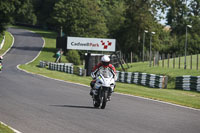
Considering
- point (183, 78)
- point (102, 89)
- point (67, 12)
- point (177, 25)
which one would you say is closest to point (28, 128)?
point (102, 89)

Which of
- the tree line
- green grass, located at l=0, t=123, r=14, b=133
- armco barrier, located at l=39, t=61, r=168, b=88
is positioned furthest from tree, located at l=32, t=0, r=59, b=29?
green grass, located at l=0, t=123, r=14, b=133

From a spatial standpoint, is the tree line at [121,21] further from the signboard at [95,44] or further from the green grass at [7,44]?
the signboard at [95,44]

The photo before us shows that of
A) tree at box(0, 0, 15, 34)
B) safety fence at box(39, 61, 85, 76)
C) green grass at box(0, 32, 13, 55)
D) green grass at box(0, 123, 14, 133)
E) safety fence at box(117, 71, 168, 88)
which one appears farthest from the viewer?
green grass at box(0, 32, 13, 55)

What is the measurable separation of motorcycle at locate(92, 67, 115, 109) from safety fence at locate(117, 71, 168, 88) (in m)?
14.9

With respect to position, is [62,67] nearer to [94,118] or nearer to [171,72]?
[171,72]

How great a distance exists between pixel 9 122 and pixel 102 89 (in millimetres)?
4095

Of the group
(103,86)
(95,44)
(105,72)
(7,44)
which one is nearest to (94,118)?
(103,86)

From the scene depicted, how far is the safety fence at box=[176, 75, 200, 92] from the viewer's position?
86.1 feet

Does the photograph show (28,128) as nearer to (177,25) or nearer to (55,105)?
(55,105)

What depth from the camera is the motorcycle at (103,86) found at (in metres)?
13.7

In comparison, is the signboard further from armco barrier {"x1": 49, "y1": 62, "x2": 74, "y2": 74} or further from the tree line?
the tree line

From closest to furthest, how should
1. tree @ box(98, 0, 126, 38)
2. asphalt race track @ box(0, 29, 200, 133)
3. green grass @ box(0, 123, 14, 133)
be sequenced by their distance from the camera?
1. green grass @ box(0, 123, 14, 133)
2. asphalt race track @ box(0, 29, 200, 133)
3. tree @ box(98, 0, 126, 38)

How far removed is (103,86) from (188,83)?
14.6 meters

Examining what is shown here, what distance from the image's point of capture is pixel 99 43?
180 ft
